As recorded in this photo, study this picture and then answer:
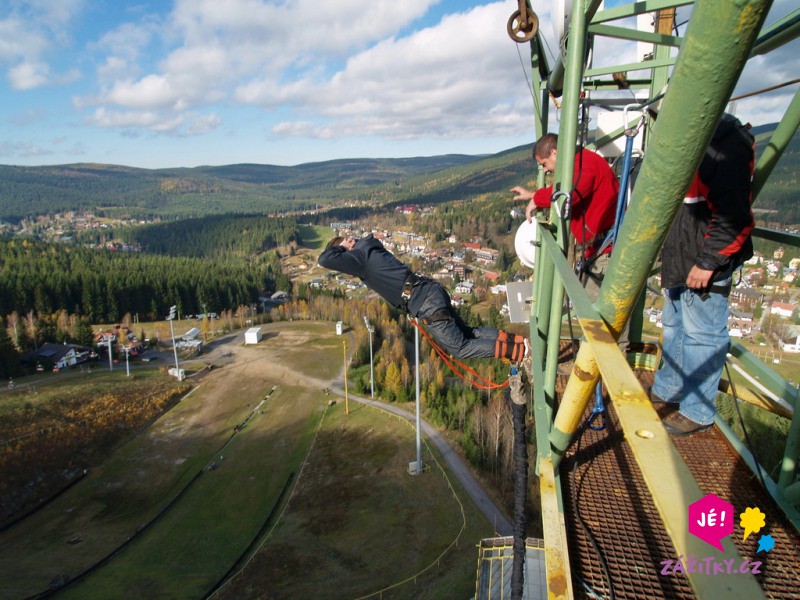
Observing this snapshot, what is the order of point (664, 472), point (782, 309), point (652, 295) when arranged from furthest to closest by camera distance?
point (782, 309) → point (652, 295) → point (664, 472)

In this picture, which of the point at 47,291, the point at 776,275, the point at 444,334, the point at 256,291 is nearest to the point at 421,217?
the point at 256,291

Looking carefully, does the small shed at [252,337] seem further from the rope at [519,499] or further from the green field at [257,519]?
the rope at [519,499]

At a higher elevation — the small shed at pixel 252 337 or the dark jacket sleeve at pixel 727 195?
the dark jacket sleeve at pixel 727 195

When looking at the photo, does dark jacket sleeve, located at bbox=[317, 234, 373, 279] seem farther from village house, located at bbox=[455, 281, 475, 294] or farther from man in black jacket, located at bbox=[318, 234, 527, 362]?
village house, located at bbox=[455, 281, 475, 294]

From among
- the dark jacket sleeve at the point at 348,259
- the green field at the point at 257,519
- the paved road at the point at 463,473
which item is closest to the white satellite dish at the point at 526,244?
the dark jacket sleeve at the point at 348,259

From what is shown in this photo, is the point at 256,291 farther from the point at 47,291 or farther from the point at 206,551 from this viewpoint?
the point at 206,551

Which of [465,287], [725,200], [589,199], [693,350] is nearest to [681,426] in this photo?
[693,350]

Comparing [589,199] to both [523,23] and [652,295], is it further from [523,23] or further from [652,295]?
[652,295]
